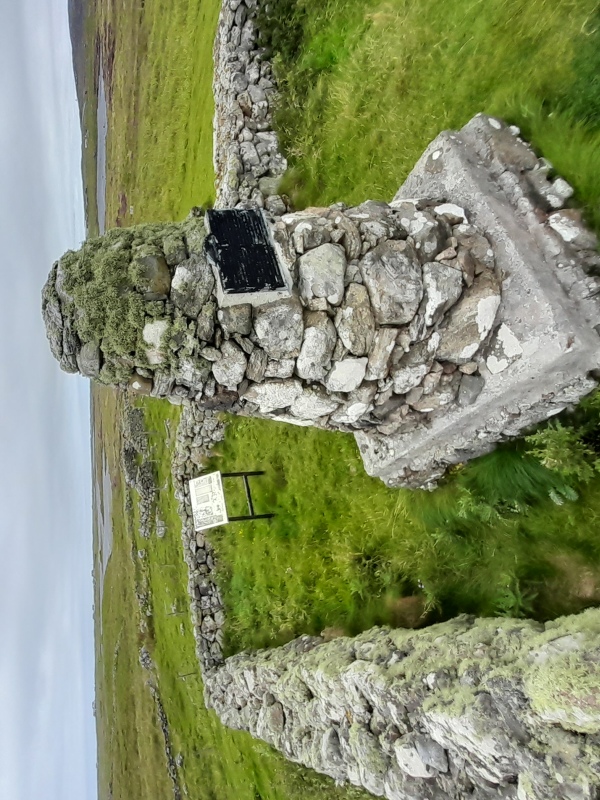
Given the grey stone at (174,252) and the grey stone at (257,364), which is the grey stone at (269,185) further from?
the grey stone at (257,364)

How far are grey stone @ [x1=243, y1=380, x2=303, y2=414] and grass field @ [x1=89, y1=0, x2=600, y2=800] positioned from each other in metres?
2.63

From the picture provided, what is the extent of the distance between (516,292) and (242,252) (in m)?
2.59

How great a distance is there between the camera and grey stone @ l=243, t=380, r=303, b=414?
5160 millimetres

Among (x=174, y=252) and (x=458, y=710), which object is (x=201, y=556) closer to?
(x=458, y=710)

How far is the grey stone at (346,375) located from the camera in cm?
513

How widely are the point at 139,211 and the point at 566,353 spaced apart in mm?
21959

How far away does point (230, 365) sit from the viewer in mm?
4871

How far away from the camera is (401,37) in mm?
8641

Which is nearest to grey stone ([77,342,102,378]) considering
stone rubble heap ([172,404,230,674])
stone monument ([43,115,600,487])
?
stone monument ([43,115,600,487])

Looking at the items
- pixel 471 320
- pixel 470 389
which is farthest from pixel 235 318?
pixel 470 389

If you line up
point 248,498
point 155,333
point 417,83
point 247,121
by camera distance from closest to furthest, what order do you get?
1. point 155,333
2. point 417,83
3. point 248,498
4. point 247,121

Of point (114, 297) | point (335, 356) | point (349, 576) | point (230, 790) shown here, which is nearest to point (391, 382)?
point (335, 356)

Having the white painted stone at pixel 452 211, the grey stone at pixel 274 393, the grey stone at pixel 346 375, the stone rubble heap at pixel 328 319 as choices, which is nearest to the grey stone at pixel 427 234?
the stone rubble heap at pixel 328 319

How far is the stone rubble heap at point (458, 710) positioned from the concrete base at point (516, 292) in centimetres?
204
